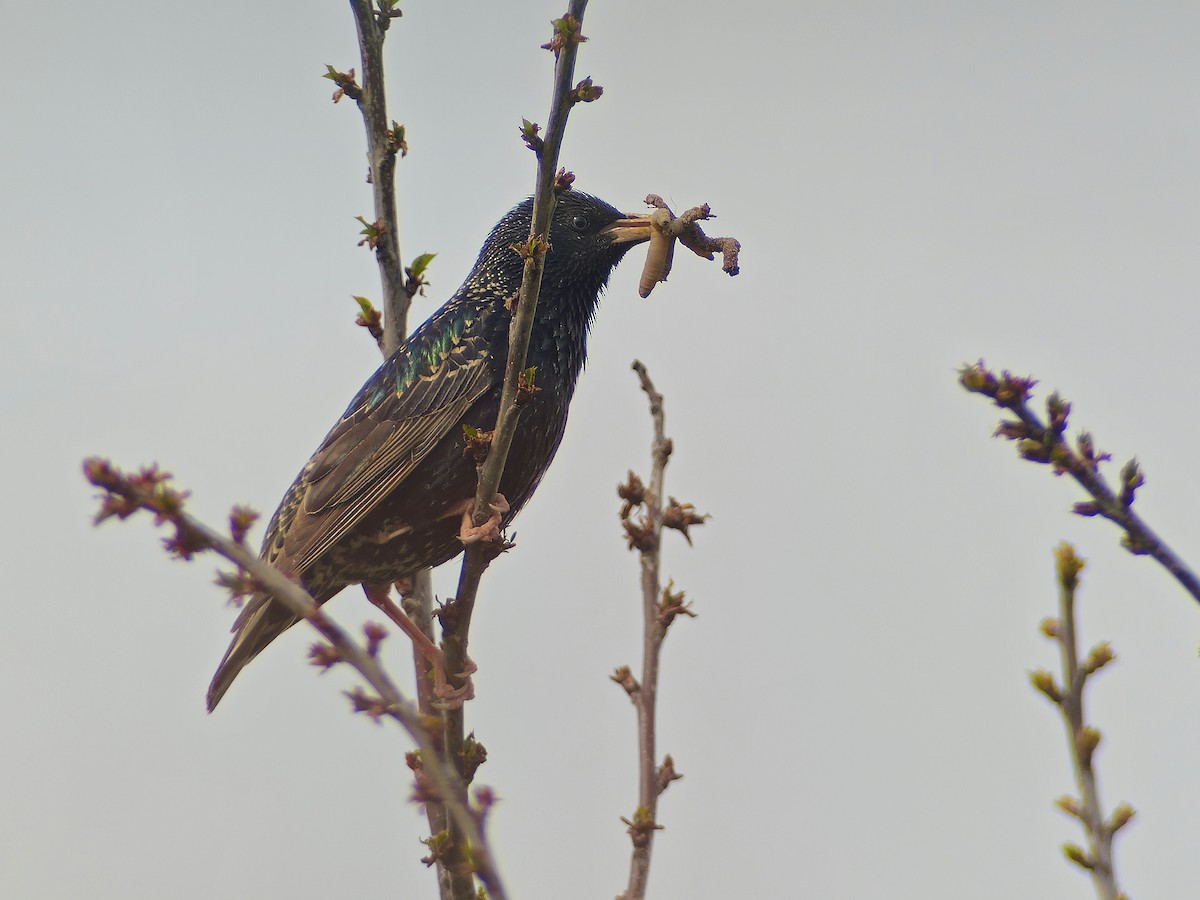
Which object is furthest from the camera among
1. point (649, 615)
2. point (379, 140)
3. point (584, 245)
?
point (584, 245)

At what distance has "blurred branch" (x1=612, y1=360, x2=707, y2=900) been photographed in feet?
9.37

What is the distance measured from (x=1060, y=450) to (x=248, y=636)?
12.7 ft

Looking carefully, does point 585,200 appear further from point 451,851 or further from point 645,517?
point 451,851

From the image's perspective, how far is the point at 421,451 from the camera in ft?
16.0

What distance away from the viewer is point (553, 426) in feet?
16.2

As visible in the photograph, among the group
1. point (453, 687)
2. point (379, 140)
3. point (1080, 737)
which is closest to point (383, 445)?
Result: point (379, 140)

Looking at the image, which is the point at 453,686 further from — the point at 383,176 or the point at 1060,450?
the point at 1060,450

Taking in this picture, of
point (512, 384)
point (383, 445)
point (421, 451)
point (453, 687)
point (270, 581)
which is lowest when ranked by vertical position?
point (270, 581)

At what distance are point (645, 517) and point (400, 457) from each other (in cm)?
176

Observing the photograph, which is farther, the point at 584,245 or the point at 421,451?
the point at 584,245

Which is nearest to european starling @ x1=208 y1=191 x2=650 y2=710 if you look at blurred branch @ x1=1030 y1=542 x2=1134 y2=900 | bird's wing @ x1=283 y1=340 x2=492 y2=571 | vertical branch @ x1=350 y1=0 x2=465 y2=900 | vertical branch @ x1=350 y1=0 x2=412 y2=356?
bird's wing @ x1=283 y1=340 x2=492 y2=571

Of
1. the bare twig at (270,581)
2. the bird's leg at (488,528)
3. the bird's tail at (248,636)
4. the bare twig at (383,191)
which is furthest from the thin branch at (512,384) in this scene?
the bird's tail at (248,636)

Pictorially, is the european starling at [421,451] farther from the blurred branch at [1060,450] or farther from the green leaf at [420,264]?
the blurred branch at [1060,450]

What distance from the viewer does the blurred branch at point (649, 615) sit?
2.86m
